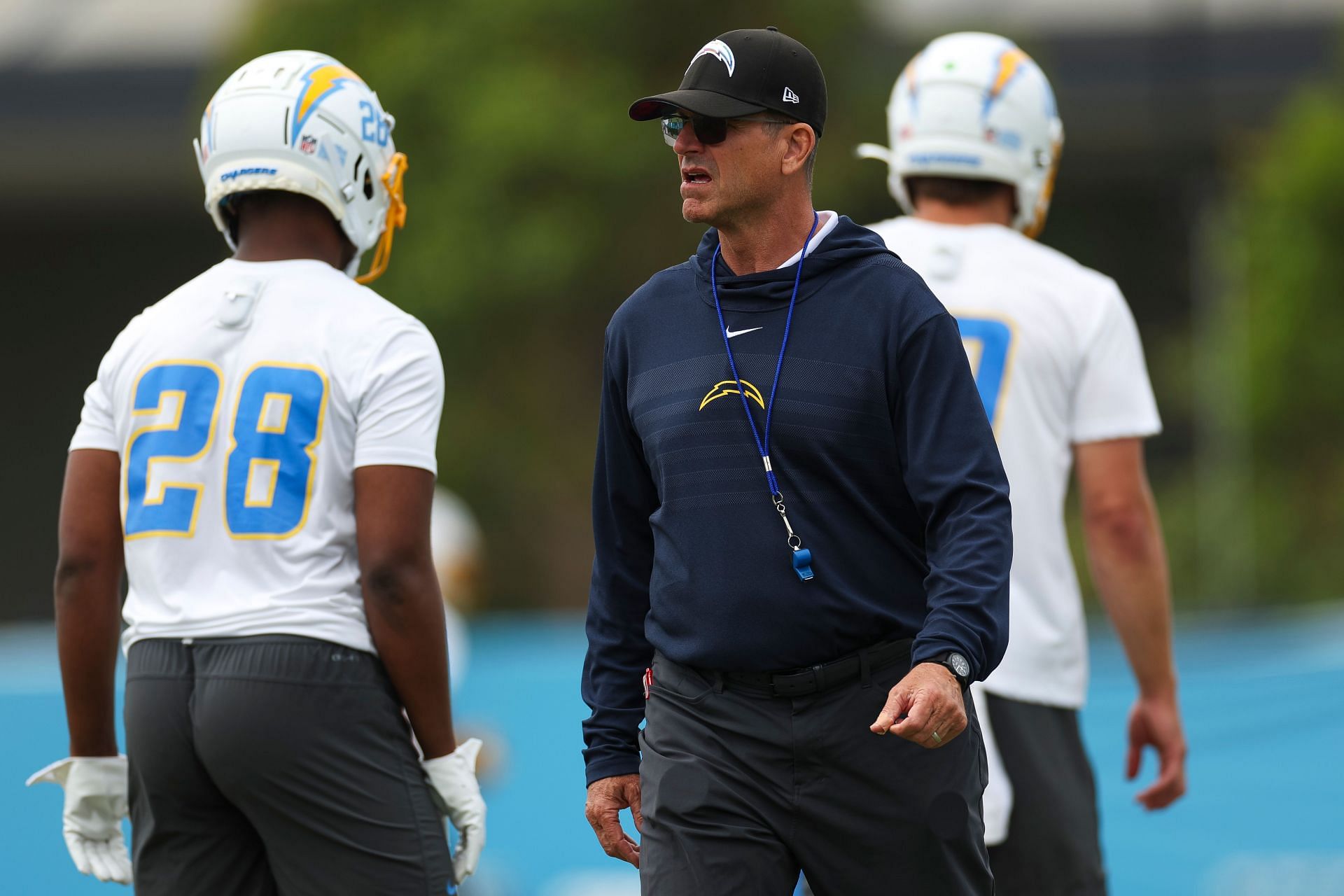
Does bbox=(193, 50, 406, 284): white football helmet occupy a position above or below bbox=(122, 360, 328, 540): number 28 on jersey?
above

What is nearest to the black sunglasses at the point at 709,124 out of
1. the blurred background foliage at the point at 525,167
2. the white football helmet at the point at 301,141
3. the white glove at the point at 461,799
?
the white football helmet at the point at 301,141

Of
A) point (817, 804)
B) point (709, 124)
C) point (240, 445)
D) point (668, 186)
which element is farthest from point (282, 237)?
point (668, 186)

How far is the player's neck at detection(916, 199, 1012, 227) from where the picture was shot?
4.62 m

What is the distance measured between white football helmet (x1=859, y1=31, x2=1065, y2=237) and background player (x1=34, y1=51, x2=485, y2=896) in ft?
4.97

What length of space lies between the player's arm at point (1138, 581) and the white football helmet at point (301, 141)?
180cm

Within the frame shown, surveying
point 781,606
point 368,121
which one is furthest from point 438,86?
point 781,606

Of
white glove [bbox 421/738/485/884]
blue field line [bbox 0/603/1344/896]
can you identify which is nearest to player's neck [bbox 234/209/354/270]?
white glove [bbox 421/738/485/884]

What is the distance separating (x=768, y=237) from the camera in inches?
137

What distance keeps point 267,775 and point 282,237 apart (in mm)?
1143

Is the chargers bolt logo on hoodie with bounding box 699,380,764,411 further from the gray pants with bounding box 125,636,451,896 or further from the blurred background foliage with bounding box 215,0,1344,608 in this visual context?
the blurred background foliage with bounding box 215,0,1344,608

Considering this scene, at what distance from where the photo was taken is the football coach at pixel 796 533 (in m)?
3.23

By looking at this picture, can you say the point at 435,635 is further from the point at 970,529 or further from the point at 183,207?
the point at 183,207

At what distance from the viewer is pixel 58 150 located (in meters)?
20.8

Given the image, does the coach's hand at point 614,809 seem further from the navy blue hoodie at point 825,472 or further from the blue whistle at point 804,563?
the blue whistle at point 804,563
